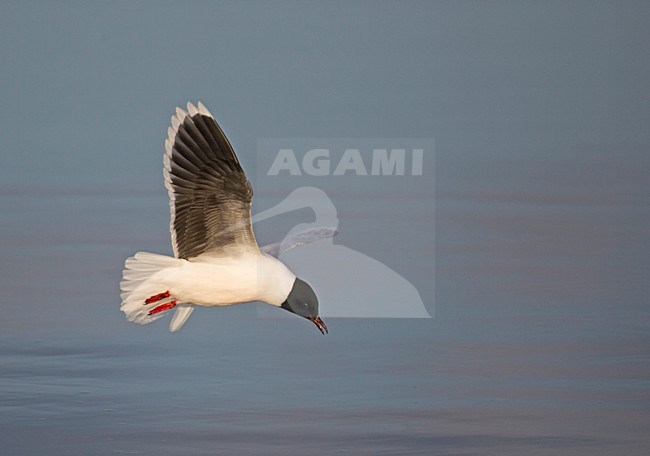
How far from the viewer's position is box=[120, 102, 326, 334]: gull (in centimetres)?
505

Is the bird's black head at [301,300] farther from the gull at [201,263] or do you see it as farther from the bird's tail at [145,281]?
the bird's tail at [145,281]

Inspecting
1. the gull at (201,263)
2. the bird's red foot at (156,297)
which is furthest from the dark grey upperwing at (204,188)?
the bird's red foot at (156,297)

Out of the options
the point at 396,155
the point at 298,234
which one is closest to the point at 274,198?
the point at 396,155

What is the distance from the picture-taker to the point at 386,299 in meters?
6.89

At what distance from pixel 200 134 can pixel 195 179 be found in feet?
0.55

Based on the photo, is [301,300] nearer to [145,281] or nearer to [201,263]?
[201,263]

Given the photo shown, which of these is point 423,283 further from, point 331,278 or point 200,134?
point 200,134

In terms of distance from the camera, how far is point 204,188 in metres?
5.04

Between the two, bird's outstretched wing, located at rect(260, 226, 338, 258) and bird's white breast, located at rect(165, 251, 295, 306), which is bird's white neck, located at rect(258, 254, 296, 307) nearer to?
bird's white breast, located at rect(165, 251, 295, 306)

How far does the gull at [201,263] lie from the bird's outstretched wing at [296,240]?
0.93ft

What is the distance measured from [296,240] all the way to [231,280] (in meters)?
0.58

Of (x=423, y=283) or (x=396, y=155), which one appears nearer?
(x=423, y=283)

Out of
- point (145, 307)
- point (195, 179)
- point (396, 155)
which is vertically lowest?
point (145, 307)

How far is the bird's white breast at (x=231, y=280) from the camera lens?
204 inches
